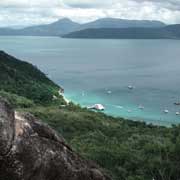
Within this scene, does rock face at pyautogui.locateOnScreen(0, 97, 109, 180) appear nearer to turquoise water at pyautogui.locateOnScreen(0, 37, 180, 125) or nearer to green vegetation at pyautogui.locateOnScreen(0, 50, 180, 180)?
green vegetation at pyautogui.locateOnScreen(0, 50, 180, 180)

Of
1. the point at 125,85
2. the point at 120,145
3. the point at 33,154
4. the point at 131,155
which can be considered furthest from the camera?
the point at 125,85

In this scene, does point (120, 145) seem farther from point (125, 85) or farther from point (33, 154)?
point (125, 85)

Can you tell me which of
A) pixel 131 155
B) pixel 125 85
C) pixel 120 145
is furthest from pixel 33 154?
pixel 125 85

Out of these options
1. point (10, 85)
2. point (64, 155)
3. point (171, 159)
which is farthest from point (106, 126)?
point (64, 155)

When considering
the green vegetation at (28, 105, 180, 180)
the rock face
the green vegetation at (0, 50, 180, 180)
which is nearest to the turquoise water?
the green vegetation at (0, 50, 180, 180)

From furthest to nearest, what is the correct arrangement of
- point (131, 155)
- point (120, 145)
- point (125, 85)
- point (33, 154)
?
point (125, 85) → point (120, 145) → point (131, 155) → point (33, 154)

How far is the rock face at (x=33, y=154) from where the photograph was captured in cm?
684

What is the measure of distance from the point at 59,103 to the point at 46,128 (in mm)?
68211

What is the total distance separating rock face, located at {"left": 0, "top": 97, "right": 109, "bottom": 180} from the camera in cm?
684

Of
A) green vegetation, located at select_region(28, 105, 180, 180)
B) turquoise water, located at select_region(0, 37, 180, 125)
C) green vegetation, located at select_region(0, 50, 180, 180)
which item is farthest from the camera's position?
turquoise water, located at select_region(0, 37, 180, 125)

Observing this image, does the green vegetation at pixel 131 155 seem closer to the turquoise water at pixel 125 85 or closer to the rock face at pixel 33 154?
the rock face at pixel 33 154

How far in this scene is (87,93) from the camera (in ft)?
326

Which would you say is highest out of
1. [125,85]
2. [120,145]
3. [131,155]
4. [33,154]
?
[33,154]

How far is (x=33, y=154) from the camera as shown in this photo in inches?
283
